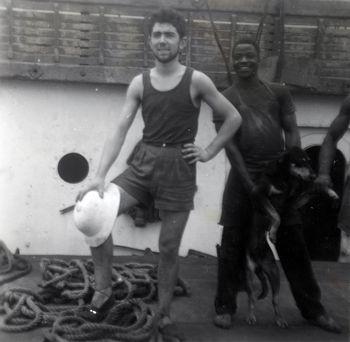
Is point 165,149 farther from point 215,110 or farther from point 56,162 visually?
point 56,162

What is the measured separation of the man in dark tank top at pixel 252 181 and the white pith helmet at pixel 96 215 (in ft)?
3.29

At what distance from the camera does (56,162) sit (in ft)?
24.3

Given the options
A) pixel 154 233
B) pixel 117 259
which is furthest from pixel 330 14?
pixel 117 259

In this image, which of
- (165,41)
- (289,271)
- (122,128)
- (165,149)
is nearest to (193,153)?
(165,149)

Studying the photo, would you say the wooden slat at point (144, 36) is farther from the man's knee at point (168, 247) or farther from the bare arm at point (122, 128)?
the man's knee at point (168, 247)

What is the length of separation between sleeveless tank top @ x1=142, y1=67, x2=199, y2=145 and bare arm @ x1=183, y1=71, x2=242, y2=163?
7 cm

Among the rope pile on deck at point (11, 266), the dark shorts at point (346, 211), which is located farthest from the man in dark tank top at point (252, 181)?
the rope pile on deck at point (11, 266)

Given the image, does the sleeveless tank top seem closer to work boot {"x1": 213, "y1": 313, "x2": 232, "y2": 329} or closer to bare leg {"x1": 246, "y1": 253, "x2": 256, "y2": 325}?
bare leg {"x1": 246, "y1": 253, "x2": 256, "y2": 325}

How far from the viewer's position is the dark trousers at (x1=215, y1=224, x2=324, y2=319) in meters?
3.96

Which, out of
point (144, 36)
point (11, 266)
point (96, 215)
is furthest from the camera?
point (144, 36)

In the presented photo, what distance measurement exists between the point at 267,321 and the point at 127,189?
147cm

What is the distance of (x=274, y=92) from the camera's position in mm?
4055

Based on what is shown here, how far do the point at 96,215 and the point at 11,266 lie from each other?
2020 mm

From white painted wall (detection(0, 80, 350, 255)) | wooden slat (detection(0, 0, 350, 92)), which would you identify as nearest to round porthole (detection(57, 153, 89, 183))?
white painted wall (detection(0, 80, 350, 255))
